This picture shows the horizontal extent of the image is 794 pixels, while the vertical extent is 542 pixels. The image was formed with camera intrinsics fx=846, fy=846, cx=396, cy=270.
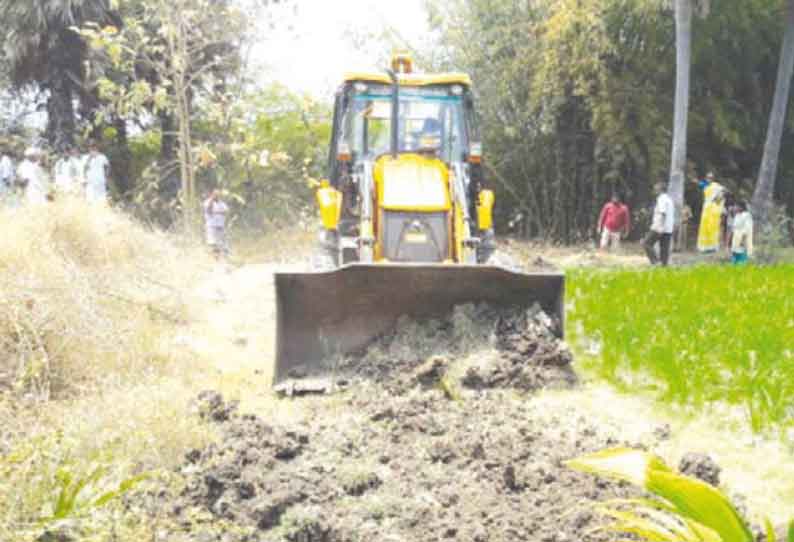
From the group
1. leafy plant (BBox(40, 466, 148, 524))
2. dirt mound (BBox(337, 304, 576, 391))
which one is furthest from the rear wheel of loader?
leafy plant (BBox(40, 466, 148, 524))

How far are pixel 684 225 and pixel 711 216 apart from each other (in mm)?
3314

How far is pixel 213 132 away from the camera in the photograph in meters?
16.3

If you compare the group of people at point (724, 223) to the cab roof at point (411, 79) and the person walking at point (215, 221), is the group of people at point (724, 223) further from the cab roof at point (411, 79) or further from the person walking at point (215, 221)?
the person walking at point (215, 221)

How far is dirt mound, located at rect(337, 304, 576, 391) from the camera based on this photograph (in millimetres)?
5672

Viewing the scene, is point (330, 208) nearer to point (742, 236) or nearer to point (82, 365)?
point (82, 365)

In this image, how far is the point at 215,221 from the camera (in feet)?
46.0

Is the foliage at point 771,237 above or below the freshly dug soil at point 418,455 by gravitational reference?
above

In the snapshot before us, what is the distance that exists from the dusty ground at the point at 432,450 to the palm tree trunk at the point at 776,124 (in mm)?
14230

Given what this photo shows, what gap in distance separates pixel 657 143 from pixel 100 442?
1751 cm

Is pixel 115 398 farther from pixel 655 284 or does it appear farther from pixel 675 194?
pixel 675 194

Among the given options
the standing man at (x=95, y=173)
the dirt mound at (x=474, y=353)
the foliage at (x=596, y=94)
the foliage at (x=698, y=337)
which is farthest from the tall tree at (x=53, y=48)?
the dirt mound at (x=474, y=353)

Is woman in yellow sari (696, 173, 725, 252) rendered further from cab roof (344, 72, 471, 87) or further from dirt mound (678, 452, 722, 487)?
dirt mound (678, 452, 722, 487)

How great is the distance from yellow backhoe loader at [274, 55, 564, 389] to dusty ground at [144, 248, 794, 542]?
27cm

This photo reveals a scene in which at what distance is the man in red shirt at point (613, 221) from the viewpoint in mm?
16453
